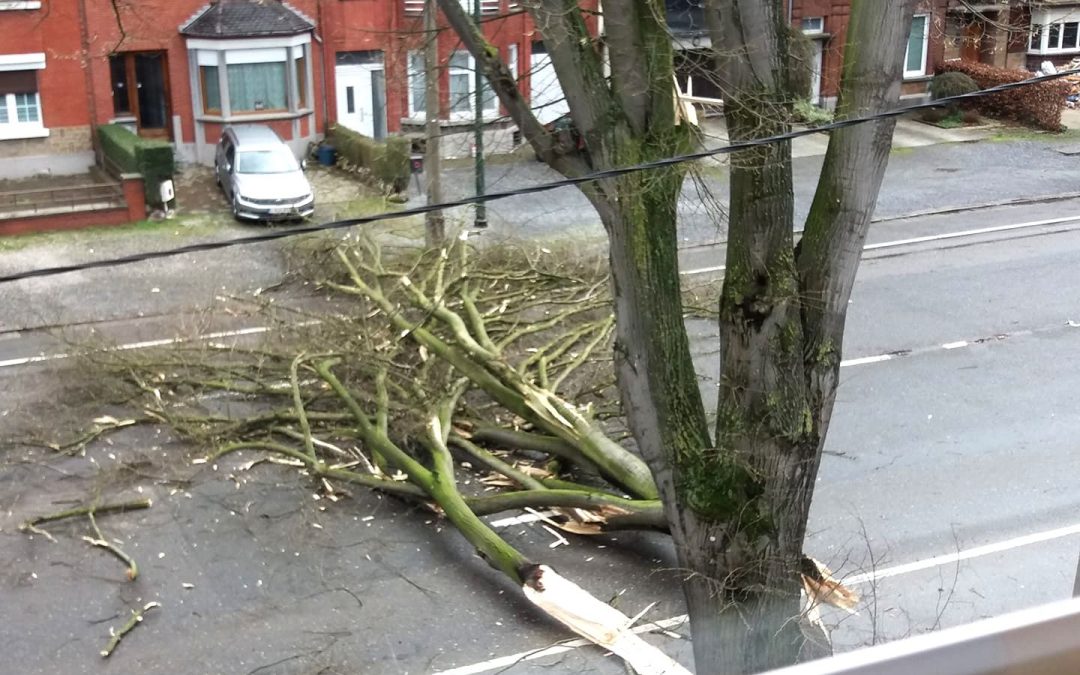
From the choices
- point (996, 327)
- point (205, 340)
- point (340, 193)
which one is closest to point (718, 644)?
point (205, 340)

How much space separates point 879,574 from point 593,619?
223 centimetres

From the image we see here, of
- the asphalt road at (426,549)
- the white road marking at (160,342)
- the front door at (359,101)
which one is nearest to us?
the asphalt road at (426,549)

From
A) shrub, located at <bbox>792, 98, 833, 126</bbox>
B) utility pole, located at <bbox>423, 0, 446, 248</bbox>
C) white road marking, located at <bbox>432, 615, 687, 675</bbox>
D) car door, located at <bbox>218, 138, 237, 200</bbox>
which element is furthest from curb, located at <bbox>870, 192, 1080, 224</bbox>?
shrub, located at <bbox>792, 98, 833, 126</bbox>

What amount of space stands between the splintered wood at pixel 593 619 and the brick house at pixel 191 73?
1465 cm

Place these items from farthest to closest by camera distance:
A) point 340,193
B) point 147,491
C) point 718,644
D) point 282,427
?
point 340,193 < point 282,427 < point 147,491 < point 718,644

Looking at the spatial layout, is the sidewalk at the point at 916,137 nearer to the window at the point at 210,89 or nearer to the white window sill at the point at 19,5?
the window at the point at 210,89

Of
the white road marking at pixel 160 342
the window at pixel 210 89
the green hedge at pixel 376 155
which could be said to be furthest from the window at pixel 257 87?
the white road marking at pixel 160 342

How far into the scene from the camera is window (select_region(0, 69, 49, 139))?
22.3 meters

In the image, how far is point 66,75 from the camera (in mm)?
22609

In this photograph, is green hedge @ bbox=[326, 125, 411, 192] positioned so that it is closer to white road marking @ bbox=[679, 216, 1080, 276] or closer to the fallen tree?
white road marking @ bbox=[679, 216, 1080, 276]

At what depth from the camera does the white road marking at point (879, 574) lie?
295 inches

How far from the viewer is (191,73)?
24.0 metres

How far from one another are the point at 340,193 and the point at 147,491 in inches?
518

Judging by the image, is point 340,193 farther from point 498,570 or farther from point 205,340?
point 498,570
